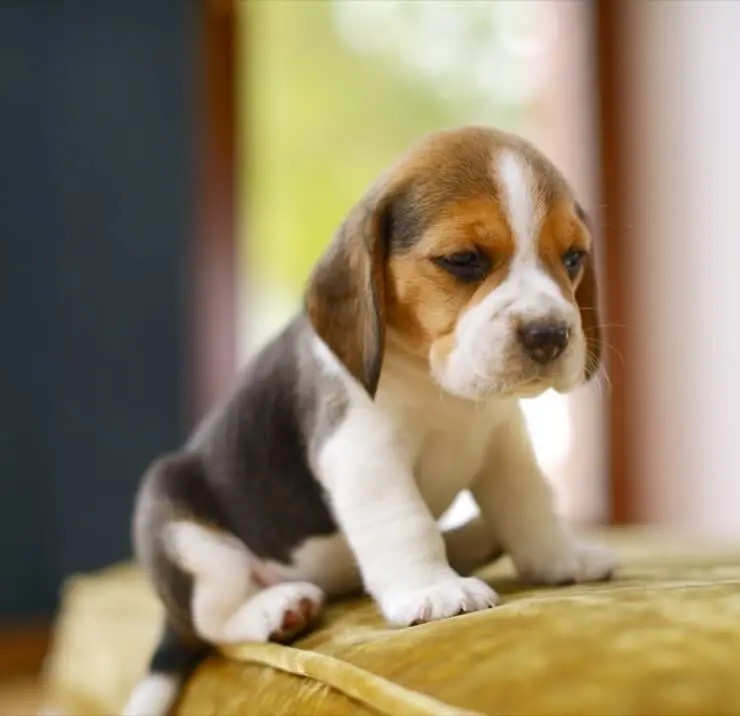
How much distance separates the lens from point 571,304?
55.8 inches

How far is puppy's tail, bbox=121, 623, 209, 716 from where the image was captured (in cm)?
169

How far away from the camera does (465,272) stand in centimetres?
144

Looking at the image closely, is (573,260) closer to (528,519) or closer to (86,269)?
(528,519)

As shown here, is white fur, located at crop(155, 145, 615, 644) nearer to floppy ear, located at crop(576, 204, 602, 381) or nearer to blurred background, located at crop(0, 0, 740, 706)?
floppy ear, located at crop(576, 204, 602, 381)

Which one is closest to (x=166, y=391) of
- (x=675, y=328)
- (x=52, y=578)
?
(x=52, y=578)

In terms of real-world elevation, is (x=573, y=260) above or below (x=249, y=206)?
below

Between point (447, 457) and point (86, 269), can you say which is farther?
point (86, 269)

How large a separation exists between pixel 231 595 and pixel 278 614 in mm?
105

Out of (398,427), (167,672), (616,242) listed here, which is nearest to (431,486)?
(398,427)

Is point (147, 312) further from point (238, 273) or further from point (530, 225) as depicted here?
point (530, 225)

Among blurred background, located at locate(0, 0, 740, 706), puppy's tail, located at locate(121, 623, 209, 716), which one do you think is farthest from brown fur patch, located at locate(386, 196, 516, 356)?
blurred background, located at locate(0, 0, 740, 706)

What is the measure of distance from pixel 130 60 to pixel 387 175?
323 centimetres

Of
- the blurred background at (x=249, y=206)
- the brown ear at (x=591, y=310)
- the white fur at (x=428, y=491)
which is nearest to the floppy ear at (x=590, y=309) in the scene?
the brown ear at (x=591, y=310)

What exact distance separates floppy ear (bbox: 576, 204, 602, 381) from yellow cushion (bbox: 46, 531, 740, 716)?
1.00ft
